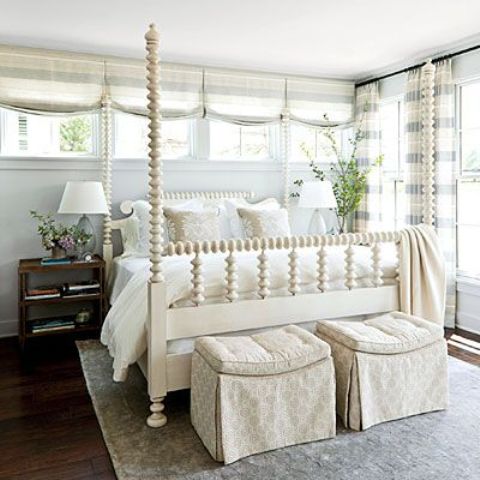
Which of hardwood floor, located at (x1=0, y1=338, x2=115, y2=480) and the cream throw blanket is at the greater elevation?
the cream throw blanket

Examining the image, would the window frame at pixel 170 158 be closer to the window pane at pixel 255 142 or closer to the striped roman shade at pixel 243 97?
the striped roman shade at pixel 243 97

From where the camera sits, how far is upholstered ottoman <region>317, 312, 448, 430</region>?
2.51 metres

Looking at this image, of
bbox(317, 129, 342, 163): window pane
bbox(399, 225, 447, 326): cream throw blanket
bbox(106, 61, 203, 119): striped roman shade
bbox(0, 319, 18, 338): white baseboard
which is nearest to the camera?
bbox(399, 225, 447, 326): cream throw blanket

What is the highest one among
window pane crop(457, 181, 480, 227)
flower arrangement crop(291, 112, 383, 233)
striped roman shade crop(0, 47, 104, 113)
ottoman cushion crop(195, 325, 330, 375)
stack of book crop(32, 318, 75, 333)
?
striped roman shade crop(0, 47, 104, 113)

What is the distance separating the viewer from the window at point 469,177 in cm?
423

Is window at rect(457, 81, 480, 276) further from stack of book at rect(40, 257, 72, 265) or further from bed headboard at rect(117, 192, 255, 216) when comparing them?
stack of book at rect(40, 257, 72, 265)

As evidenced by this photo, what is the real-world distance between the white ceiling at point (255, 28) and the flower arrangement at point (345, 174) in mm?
961

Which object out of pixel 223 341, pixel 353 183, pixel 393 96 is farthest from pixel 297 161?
pixel 223 341

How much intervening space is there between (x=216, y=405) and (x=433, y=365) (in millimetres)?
1244

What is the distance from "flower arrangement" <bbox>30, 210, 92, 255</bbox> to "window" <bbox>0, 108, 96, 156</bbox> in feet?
1.93

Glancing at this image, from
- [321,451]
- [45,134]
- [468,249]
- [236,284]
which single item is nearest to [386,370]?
[321,451]

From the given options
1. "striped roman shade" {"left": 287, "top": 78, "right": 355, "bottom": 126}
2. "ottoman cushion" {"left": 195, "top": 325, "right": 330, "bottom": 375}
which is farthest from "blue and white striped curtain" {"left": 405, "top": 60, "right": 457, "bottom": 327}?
"ottoman cushion" {"left": 195, "top": 325, "right": 330, "bottom": 375}

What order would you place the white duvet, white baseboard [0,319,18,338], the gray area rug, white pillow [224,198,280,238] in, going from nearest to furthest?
the gray area rug → the white duvet → white baseboard [0,319,18,338] → white pillow [224,198,280,238]

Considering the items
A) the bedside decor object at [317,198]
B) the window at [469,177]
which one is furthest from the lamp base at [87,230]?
the window at [469,177]
